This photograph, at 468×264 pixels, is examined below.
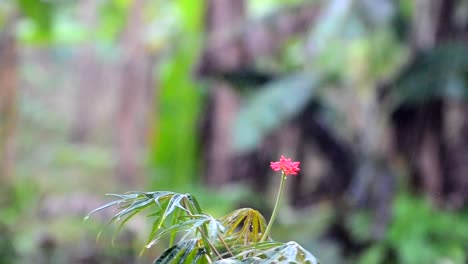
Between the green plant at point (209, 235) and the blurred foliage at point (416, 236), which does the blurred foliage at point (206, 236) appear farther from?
the blurred foliage at point (416, 236)

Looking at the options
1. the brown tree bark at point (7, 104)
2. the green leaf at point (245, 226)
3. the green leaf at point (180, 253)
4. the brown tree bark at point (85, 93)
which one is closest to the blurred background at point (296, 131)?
the brown tree bark at point (7, 104)

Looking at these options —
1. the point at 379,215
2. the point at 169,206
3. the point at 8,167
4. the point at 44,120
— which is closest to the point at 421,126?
the point at 379,215

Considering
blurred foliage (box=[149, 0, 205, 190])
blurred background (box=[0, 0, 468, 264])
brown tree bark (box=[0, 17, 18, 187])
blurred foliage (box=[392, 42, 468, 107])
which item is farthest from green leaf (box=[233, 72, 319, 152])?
brown tree bark (box=[0, 17, 18, 187])

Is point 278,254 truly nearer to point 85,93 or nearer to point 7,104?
point 7,104

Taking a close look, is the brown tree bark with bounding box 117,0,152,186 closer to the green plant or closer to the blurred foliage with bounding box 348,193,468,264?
the blurred foliage with bounding box 348,193,468,264

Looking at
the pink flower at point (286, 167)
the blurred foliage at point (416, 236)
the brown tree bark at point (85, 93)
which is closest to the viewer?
the pink flower at point (286, 167)

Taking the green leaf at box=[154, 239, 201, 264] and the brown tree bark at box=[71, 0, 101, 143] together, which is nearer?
the green leaf at box=[154, 239, 201, 264]

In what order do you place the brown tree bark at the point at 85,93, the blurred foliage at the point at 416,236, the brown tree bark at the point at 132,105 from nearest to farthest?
the blurred foliage at the point at 416,236
the brown tree bark at the point at 132,105
the brown tree bark at the point at 85,93
